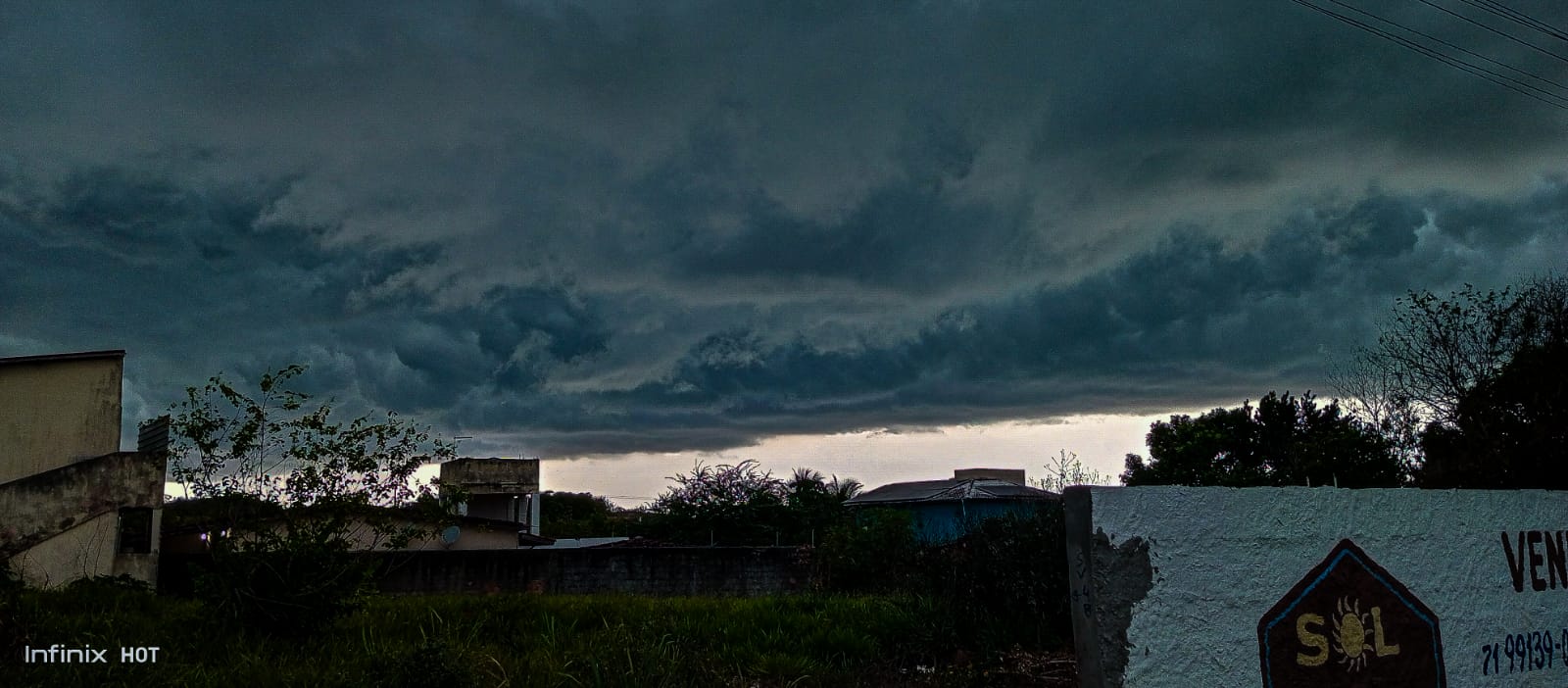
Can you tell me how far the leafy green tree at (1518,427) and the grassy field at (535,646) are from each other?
11.9m

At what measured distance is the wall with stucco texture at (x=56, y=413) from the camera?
16.1m

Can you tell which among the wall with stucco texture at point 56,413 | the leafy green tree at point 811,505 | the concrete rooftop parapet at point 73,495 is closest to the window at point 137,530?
the concrete rooftop parapet at point 73,495

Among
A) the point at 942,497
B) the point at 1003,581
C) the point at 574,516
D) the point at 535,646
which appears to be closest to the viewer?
the point at 535,646

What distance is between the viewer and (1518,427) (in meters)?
16.6

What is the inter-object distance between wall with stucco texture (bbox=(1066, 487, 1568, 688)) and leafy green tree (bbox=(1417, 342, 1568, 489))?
33.1 feet

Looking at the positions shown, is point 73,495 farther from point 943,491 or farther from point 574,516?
point 574,516

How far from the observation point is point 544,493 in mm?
61562

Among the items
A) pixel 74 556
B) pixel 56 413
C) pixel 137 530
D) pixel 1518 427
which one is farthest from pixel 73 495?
pixel 1518 427

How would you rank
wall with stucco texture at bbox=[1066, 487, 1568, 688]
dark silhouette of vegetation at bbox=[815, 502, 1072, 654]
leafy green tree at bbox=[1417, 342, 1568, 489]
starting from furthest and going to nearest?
leafy green tree at bbox=[1417, 342, 1568, 489], dark silhouette of vegetation at bbox=[815, 502, 1072, 654], wall with stucco texture at bbox=[1066, 487, 1568, 688]

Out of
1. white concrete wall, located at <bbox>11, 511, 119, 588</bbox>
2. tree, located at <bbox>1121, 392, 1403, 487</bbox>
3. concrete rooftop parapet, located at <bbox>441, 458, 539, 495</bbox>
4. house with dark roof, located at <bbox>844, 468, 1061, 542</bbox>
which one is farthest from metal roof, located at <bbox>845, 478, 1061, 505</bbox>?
white concrete wall, located at <bbox>11, 511, 119, 588</bbox>

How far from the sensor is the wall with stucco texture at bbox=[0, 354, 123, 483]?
1609 centimetres

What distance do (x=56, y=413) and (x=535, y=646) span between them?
516 inches

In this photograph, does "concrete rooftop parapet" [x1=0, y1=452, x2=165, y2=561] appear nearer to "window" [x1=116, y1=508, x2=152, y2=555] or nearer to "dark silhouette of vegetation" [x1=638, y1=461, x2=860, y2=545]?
"window" [x1=116, y1=508, x2=152, y2=555]

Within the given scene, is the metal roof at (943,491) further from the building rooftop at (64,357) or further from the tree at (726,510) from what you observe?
the building rooftop at (64,357)
